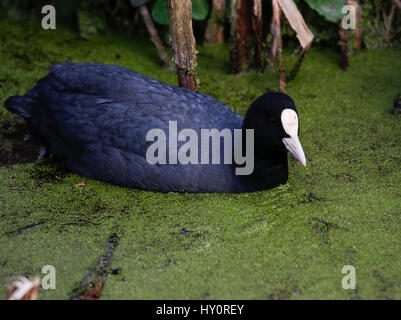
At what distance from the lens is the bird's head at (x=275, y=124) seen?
8.38 feet

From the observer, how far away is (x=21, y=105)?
310cm

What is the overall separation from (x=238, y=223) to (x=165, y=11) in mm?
2081

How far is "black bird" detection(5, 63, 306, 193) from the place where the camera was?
8.70 ft

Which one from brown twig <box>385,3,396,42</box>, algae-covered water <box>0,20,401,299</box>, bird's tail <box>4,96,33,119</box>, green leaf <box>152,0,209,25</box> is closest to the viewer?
algae-covered water <box>0,20,401,299</box>

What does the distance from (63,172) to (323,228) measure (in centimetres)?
153

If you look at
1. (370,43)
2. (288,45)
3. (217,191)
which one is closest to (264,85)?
(288,45)

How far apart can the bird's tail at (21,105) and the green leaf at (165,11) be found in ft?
4.20

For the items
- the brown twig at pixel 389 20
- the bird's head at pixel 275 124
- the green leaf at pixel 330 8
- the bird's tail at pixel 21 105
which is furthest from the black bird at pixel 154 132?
the brown twig at pixel 389 20

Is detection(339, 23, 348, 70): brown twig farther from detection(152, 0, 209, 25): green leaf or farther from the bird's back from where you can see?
the bird's back

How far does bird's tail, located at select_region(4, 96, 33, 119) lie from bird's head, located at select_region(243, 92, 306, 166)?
1.35 metres

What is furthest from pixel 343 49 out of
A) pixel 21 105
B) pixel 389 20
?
pixel 21 105

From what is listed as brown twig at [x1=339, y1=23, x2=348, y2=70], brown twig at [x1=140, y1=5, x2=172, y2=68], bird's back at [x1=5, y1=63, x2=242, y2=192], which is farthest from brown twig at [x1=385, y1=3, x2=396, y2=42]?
bird's back at [x1=5, y1=63, x2=242, y2=192]

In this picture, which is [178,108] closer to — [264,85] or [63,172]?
[63,172]

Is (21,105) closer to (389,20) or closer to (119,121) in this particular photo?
(119,121)
